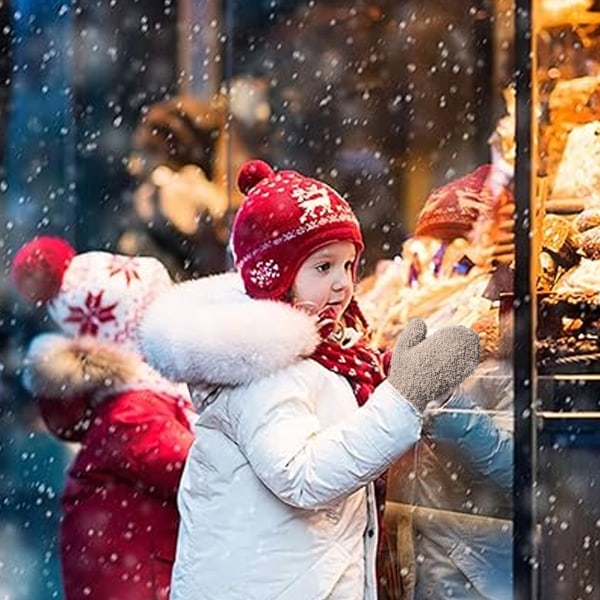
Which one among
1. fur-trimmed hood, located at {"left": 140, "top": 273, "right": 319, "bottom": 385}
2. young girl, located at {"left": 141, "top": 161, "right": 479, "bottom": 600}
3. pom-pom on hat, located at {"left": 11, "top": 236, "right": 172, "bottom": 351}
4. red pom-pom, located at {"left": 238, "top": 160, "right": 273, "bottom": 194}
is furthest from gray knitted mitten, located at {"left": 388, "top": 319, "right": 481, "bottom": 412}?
pom-pom on hat, located at {"left": 11, "top": 236, "right": 172, "bottom": 351}

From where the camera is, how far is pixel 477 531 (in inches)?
125

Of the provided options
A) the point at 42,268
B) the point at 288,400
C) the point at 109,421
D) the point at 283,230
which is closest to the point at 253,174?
the point at 283,230

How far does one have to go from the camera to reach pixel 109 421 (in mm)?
3602

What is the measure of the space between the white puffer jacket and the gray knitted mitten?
5 centimetres

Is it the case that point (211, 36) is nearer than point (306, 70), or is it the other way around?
point (306, 70)

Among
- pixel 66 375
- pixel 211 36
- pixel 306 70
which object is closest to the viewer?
pixel 66 375

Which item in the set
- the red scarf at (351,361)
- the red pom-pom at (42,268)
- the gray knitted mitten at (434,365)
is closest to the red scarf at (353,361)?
the red scarf at (351,361)

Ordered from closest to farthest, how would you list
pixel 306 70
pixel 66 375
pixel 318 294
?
pixel 318 294 → pixel 66 375 → pixel 306 70

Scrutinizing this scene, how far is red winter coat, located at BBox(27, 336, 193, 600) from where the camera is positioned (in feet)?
11.5

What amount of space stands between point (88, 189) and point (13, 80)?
1.34 feet

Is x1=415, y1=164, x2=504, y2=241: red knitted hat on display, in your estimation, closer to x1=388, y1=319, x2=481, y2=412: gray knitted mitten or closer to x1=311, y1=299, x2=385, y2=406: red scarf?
x1=311, y1=299, x2=385, y2=406: red scarf

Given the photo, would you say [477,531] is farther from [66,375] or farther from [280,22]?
[280,22]

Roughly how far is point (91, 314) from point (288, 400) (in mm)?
1222

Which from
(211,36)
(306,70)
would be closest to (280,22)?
(306,70)
